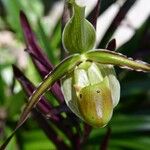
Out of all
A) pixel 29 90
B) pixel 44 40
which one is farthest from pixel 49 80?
pixel 44 40

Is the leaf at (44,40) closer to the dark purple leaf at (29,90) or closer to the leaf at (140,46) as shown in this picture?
the leaf at (140,46)

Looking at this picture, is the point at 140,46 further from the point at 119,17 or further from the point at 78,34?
the point at 78,34

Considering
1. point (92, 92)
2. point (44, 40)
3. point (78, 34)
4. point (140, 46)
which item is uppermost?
point (78, 34)

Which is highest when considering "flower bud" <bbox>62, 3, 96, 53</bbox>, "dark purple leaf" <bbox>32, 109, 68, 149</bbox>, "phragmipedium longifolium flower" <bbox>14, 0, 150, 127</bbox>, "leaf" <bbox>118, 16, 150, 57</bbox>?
"flower bud" <bbox>62, 3, 96, 53</bbox>

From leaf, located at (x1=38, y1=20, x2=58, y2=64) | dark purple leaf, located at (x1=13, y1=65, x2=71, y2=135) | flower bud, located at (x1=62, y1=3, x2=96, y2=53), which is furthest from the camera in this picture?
leaf, located at (x1=38, y1=20, x2=58, y2=64)

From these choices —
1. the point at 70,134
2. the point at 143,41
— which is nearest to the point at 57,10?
the point at 143,41

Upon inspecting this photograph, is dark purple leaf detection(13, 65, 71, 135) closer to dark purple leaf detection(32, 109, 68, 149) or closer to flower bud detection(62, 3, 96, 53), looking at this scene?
dark purple leaf detection(32, 109, 68, 149)

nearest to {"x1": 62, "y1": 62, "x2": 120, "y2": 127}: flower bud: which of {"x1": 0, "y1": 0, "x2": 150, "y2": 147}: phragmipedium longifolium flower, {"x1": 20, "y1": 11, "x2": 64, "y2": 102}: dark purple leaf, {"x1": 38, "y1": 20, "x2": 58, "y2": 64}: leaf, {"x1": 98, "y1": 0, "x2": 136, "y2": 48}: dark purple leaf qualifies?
{"x1": 0, "y1": 0, "x2": 150, "y2": 147}: phragmipedium longifolium flower
